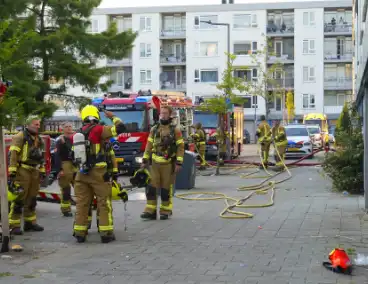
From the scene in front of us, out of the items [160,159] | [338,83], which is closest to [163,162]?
[160,159]

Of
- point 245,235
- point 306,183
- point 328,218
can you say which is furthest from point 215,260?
point 306,183

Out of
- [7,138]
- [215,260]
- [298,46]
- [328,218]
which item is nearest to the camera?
[215,260]

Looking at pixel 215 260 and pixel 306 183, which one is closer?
pixel 215 260

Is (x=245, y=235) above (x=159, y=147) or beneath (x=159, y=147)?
beneath

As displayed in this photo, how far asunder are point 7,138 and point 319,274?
274 inches

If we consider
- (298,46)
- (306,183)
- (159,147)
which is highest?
(298,46)

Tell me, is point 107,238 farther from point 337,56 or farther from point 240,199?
point 337,56

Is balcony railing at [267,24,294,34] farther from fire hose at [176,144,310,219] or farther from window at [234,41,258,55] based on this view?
fire hose at [176,144,310,219]

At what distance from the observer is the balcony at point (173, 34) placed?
6788cm

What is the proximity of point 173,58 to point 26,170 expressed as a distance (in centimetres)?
5852

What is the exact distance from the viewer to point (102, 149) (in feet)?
30.8

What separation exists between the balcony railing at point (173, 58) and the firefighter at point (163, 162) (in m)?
56.6

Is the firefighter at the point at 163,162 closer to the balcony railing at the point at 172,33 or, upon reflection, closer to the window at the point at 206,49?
the window at the point at 206,49

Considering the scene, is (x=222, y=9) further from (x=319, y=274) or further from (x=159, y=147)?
(x=319, y=274)
